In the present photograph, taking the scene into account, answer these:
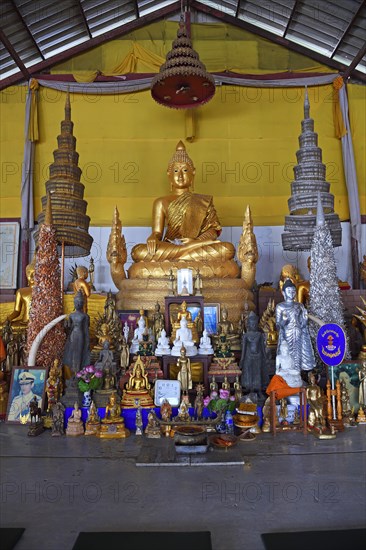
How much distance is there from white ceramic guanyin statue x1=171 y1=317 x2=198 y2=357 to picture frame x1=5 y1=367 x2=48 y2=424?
1278 millimetres

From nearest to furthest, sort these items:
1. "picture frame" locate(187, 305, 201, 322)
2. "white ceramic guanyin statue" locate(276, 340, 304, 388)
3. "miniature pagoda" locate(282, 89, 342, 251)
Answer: "white ceramic guanyin statue" locate(276, 340, 304, 388), "picture frame" locate(187, 305, 201, 322), "miniature pagoda" locate(282, 89, 342, 251)

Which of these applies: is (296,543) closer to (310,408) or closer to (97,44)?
(310,408)

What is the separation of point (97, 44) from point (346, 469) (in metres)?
9.32

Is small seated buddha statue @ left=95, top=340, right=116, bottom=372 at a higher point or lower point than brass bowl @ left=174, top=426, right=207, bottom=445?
higher

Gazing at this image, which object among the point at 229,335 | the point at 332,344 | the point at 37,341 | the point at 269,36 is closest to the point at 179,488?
the point at 332,344

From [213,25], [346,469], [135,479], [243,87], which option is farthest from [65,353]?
[213,25]

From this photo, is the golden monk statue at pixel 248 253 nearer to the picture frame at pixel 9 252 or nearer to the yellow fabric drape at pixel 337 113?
the yellow fabric drape at pixel 337 113

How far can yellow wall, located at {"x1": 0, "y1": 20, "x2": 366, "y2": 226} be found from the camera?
9.29 m

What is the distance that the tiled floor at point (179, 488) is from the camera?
2.35m

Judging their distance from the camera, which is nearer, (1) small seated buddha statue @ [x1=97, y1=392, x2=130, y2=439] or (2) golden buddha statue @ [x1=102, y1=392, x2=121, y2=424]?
(1) small seated buddha statue @ [x1=97, y1=392, x2=130, y2=439]

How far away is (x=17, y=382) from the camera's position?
15.4 feet

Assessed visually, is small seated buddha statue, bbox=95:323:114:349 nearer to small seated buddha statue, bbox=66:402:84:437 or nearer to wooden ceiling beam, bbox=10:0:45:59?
small seated buddha statue, bbox=66:402:84:437

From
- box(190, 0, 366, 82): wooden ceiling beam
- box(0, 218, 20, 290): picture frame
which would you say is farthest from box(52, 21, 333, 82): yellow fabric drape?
box(0, 218, 20, 290): picture frame

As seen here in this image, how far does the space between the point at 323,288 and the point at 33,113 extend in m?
6.52
